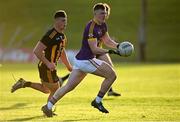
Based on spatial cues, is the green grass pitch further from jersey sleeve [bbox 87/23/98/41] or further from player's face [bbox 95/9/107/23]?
player's face [bbox 95/9/107/23]

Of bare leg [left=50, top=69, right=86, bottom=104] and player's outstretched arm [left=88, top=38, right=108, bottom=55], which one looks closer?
player's outstretched arm [left=88, top=38, right=108, bottom=55]

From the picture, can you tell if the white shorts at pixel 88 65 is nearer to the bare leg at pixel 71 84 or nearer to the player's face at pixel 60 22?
the bare leg at pixel 71 84

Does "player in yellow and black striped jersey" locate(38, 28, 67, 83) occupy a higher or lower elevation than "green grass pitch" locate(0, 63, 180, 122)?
higher

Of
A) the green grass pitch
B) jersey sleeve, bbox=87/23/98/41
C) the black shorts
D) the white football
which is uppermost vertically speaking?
jersey sleeve, bbox=87/23/98/41

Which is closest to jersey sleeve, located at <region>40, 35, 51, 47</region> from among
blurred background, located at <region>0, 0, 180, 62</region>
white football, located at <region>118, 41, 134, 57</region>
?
white football, located at <region>118, 41, 134, 57</region>

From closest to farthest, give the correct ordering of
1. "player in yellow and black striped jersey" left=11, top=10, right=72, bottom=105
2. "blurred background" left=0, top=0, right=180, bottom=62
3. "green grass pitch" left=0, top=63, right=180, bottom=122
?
"green grass pitch" left=0, top=63, right=180, bottom=122, "player in yellow and black striped jersey" left=11, top=10, right=72, bottom=105, "blurred background" left=0, top=0, right=180, bottom=62

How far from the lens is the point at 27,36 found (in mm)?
54312

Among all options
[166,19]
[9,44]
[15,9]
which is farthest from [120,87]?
[15,9]

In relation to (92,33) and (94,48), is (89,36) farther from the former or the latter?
(94,48)

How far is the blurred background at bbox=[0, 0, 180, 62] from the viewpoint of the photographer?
168 feet

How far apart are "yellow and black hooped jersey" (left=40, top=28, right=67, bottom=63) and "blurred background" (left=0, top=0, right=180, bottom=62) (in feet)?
107

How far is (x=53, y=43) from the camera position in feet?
49.0

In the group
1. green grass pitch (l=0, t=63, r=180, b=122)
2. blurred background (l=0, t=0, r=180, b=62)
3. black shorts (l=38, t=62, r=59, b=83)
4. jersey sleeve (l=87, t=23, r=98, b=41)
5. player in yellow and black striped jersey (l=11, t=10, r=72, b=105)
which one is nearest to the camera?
jersey sleeve (l=87, t=23, r=98, b=41)

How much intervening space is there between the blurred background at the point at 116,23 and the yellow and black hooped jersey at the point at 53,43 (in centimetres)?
3262
